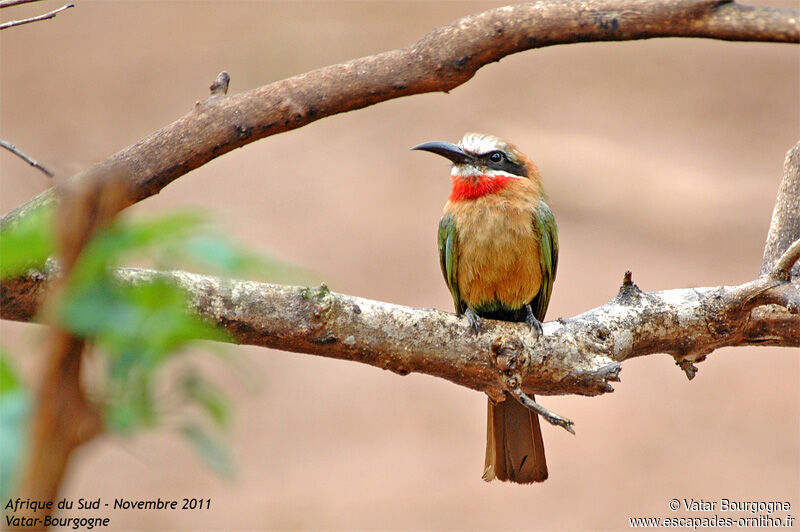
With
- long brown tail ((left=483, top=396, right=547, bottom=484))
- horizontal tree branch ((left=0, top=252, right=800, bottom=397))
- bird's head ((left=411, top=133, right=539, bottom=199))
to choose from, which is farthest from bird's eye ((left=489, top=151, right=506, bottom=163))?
long brown tail ((left=483, top=396, right=547, bottom=484))

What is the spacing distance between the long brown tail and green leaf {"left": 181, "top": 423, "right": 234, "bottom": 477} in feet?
6.67

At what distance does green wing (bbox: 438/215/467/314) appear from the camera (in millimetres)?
2703

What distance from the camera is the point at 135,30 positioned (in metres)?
6.61

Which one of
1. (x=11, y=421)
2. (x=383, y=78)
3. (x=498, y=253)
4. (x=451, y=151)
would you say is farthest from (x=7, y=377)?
(x=451, y=151)

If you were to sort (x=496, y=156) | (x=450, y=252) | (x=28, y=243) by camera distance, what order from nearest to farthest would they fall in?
1. (x=28, y=243)
2. (x=450, y=252)
3. (x=496, y=156)

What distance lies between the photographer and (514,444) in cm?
261

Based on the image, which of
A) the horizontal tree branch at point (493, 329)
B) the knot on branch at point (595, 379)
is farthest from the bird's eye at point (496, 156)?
the knot on branch at point (595, 379)

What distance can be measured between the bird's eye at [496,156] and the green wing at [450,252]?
0.25 meters

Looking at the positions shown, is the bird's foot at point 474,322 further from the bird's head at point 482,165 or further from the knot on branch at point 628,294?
the bird's head at point 482,165

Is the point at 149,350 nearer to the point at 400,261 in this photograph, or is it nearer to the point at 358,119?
the point at 400,261

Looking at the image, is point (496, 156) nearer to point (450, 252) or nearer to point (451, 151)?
point (451, 151)

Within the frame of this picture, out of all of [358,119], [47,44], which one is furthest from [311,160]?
[47,44]

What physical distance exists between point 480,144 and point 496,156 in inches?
3.0

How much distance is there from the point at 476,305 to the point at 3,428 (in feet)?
7.12
